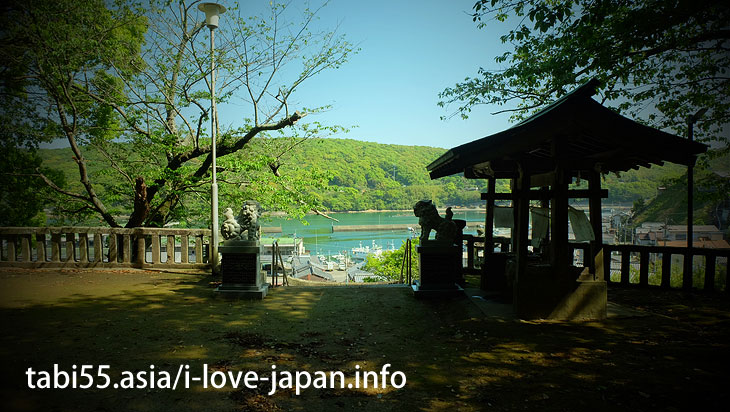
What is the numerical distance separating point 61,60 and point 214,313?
391 inches

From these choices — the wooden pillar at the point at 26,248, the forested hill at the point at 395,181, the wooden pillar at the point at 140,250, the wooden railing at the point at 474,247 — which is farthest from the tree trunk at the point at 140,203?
the wooden railing at the point at 474,247

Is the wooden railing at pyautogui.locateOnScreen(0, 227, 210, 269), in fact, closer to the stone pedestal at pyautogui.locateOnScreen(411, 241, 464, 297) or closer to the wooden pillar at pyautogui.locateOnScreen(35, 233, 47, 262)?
the wooden pillar at pyautogui.locateOnScreen(35, 233, 47, 262)

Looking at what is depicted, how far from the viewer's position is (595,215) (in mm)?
6461

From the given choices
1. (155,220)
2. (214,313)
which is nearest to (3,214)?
(155,220)

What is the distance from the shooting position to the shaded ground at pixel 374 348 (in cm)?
349

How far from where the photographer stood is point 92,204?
13.0 meters

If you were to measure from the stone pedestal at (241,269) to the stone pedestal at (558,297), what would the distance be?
5.22 meters

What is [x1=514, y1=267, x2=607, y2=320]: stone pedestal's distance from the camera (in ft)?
19.7

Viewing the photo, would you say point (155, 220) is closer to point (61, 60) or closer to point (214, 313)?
point (61, 60)

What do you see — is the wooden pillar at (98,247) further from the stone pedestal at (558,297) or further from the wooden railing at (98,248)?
the stone pedestal at (558,297)

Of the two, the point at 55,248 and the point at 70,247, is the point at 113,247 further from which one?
the point at 55,248

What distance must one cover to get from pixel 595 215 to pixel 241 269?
7015 mm

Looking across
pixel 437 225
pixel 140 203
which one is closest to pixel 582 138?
pixel 437 225

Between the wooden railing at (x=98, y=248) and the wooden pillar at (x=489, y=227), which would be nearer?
the wooden pillar at (x=489, y=227)
